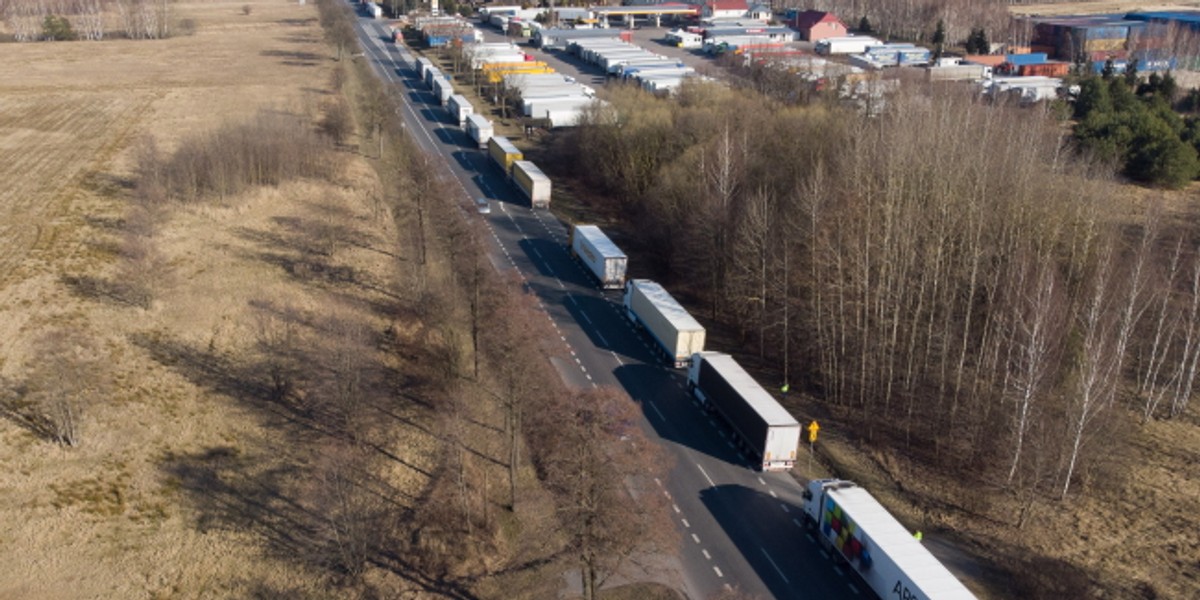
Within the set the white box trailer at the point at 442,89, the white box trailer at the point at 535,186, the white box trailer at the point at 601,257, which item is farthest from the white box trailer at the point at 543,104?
the white box trailer at the point at 601,257

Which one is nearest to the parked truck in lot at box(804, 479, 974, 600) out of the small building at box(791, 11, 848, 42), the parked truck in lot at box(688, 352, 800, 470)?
the parked truck in lot at box(688, 352, 800, 470)

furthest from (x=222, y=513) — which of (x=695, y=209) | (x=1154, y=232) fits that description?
(x=1154, y=232)

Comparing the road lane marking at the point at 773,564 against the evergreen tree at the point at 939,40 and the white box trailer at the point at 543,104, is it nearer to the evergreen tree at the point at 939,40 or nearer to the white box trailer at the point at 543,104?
the white box trailer at the point at 543,104

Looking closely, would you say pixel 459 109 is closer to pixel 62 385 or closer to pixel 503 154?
pixel 503 154

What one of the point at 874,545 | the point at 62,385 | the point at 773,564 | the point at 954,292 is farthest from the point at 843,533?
the point at 62,385

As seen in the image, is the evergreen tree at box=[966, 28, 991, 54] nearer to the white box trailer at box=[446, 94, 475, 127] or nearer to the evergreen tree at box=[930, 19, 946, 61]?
the evergreen tree at box=[930, 19, 946, 61]

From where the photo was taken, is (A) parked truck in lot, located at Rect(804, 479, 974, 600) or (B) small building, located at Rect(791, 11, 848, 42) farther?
(B) small building, located at Rect(791, 11, 848, 42)

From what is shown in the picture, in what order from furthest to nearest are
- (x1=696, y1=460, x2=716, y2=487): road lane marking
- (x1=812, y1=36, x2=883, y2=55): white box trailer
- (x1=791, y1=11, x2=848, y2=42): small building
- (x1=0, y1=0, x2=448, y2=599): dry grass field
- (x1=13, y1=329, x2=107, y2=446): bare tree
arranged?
(x1=791, y1=11, x2=848, y2=42): small building → (x1=812, y1=36, x2=883, y2=55): white box trailer → (x1=13, y1=329, x2=107, y2=446): bare tree → (x1=696, y1=460, x2=716, y2=487): road lane marking → (x1=0, y1=0, x2=448, y2=599): dry grass field

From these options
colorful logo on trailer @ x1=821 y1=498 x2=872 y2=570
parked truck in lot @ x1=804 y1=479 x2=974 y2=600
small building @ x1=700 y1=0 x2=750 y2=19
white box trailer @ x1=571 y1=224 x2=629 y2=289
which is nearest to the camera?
parked truck in lot @ x1=804 y1=479 x2=974 y2=600
